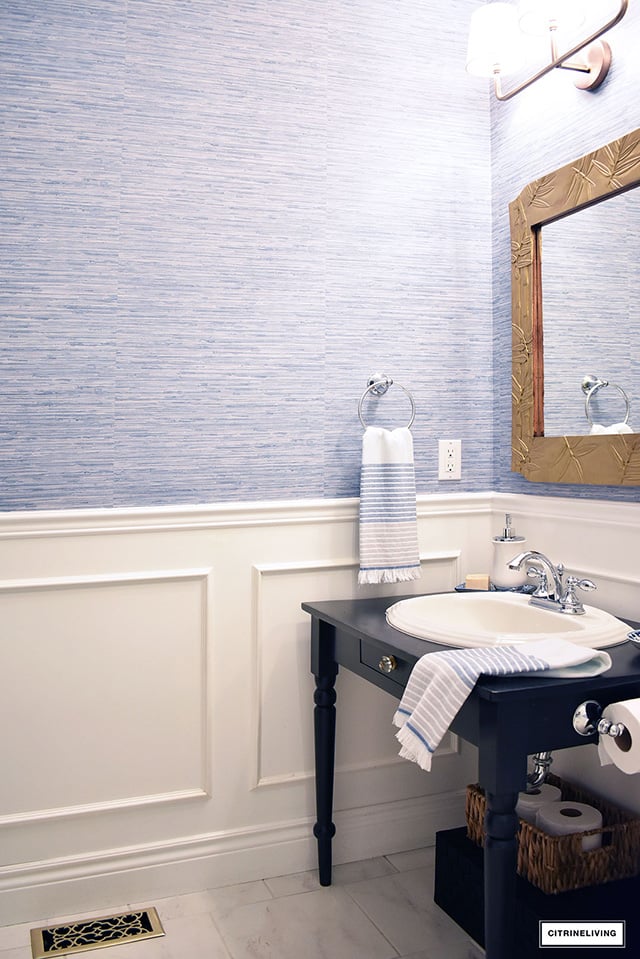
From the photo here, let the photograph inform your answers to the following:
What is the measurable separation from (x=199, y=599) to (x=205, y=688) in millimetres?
222

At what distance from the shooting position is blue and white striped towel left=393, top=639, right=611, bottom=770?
1.28 m

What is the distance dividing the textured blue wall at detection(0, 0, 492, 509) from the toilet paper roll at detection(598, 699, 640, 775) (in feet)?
3.17

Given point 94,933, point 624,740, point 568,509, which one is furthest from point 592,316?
point 94,933

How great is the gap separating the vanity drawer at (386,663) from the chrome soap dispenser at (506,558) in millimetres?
451

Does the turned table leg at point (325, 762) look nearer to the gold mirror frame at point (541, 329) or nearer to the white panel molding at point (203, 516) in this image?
the white panel molding at point (203, 516)

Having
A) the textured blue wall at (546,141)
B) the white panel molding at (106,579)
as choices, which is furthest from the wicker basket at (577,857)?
the white panel molding at (106,579)

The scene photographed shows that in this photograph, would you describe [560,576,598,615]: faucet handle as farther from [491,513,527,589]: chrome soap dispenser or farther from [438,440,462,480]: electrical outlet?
[438,440,462,480]: electrical outlet

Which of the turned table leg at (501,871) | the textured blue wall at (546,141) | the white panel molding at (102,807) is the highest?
the textured blue wall at (546,141)

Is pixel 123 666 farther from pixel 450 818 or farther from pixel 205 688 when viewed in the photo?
pixel 450 818

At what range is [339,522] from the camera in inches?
81.3

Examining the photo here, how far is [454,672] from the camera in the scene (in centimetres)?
129

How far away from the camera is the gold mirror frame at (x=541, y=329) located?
65.6 inches

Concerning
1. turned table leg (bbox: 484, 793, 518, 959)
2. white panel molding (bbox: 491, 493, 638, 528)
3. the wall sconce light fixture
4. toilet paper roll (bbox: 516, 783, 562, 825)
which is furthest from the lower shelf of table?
the wall sconce light fixture

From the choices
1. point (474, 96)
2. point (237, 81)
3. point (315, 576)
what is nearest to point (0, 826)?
point (315, 576)
